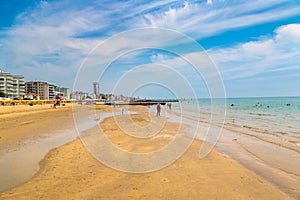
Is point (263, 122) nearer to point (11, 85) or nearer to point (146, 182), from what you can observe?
point (146, 182)

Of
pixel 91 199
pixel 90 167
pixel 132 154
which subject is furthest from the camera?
pixel 132 154

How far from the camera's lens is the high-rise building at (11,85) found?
100 metres

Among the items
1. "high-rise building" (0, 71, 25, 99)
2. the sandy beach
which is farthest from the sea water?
"high-rise building" (0, 71, 25, 99)

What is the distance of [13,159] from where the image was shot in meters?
7.49

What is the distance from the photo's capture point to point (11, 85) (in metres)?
105

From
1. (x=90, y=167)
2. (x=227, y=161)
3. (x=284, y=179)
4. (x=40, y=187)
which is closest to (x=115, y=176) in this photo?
(x=90, y=167)

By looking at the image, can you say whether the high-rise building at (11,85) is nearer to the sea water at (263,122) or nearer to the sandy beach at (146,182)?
the sea water at (263,122)

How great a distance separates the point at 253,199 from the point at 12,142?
1089 centimetres

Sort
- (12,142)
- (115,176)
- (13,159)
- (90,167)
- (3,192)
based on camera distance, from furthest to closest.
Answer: (12,142), (13,159), (90,167), (115,176), (3,192)

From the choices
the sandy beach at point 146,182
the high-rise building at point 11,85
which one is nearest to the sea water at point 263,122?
the sandy beach at point 146,182

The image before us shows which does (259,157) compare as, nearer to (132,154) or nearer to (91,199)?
(132,154)

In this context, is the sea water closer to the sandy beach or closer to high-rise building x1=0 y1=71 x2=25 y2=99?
the sandy beach

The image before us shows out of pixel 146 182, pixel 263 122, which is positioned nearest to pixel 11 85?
pixel 263 122

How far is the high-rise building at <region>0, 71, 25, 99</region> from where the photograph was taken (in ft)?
328
